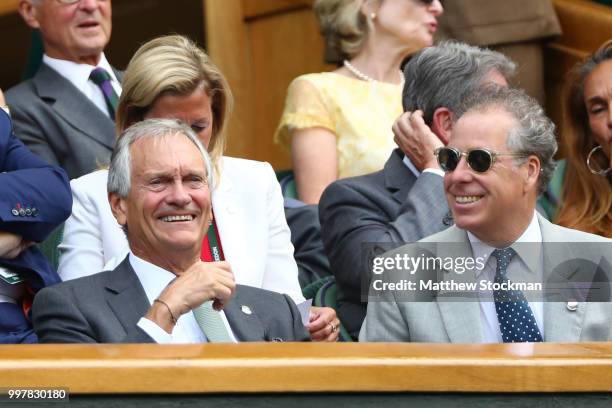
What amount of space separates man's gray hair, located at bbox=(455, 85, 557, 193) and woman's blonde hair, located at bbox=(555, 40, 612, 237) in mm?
881

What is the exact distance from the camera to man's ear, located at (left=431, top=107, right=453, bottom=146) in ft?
15.7

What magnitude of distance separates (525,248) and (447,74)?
2.88ft

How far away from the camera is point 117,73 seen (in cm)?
540

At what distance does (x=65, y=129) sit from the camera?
5047 millimetres

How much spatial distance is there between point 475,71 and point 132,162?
4.15ft

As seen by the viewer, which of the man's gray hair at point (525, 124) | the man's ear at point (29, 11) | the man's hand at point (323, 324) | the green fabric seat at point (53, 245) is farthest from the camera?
the man's ear at point (29, 11)

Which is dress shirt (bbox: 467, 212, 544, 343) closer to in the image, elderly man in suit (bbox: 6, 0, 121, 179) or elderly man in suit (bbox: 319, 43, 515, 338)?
elderly man in suit (bbox: 319, 43, 515, 338)

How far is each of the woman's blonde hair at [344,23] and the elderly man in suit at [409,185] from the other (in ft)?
2.66

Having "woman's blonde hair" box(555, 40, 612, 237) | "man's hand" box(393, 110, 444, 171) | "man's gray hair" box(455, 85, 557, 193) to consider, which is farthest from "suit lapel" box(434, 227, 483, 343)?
"woman's blonde hair" box(555, 40, 612, 237)

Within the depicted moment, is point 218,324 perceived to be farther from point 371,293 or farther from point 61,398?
point 61,398

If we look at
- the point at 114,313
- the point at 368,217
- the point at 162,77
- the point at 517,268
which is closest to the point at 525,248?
the point at 517,268

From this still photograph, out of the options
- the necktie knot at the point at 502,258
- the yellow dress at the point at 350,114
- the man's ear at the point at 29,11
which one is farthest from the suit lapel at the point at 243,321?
the man's ear at the point at 29,11

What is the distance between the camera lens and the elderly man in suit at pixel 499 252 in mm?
3900

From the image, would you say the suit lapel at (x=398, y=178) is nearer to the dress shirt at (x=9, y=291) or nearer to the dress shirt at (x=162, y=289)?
the dress shirt at (x=162, y=289)
